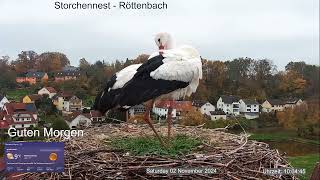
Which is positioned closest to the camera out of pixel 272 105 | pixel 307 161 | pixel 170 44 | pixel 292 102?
pixel 170 44

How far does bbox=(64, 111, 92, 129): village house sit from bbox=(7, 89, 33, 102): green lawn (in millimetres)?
208

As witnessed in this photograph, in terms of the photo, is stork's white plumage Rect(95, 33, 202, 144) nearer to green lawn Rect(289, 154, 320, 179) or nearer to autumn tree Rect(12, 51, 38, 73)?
autumn tree Rect(12, 51, 38, 73)

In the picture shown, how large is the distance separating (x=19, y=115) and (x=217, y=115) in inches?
35.8

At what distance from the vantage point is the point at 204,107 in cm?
270

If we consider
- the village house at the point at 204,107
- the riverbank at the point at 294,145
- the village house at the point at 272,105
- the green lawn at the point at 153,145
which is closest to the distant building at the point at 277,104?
the village house at the point at 272,105

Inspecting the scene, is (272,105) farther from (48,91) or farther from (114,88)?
(48,91)

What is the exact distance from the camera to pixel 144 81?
2.21 metres

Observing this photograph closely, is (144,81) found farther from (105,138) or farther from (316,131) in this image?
(316,131)

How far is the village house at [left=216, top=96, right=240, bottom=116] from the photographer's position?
2.67 metres

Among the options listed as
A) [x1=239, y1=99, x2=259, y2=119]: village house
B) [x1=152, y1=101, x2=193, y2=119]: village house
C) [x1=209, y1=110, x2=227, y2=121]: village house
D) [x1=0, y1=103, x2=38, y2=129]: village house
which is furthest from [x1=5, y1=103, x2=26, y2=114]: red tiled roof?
[x1=239, y1=99, x2=259, y2=119]: village house

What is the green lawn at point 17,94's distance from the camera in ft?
8.35

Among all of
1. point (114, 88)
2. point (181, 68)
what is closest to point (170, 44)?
point (181, 68)

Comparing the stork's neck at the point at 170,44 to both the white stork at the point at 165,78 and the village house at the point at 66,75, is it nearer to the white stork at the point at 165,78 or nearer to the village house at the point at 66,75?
the white stork at the point at 165,78

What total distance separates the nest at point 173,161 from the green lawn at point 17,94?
0.35 meters
